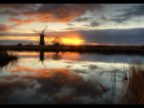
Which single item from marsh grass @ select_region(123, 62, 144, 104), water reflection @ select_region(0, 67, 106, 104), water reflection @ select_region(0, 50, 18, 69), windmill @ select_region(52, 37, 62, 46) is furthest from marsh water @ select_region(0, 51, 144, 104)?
windmill @ select_region(52, 37, 62, 46)

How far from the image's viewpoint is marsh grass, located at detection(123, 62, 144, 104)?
581 cm

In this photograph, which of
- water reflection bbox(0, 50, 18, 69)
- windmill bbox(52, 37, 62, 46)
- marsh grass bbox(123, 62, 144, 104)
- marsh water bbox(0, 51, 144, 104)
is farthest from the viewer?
windmill bbox(52, 37, 62, 46)

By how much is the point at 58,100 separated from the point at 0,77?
13.3 ft

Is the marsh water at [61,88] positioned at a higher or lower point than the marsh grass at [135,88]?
lower

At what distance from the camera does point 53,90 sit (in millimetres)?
9727

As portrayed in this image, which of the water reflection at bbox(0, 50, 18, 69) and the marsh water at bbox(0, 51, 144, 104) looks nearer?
the marsh water at bbox(0, 51, 144, 104)

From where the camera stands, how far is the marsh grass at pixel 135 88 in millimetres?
5806

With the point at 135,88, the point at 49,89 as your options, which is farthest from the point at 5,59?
the point at 135,88

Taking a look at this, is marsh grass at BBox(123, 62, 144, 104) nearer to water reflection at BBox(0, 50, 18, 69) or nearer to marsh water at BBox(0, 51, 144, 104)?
marsh water at BBox(0, 51, 144, 104)

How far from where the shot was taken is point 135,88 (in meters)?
6.11

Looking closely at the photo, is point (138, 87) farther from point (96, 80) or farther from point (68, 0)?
point (96, 80)

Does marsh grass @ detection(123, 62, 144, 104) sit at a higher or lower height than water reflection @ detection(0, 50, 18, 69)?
higher

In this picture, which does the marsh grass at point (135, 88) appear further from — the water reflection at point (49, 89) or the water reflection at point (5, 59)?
the water reflection at point (5, 59)

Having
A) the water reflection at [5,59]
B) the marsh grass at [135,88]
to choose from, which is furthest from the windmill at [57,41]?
the marsh grass at [135,88]
